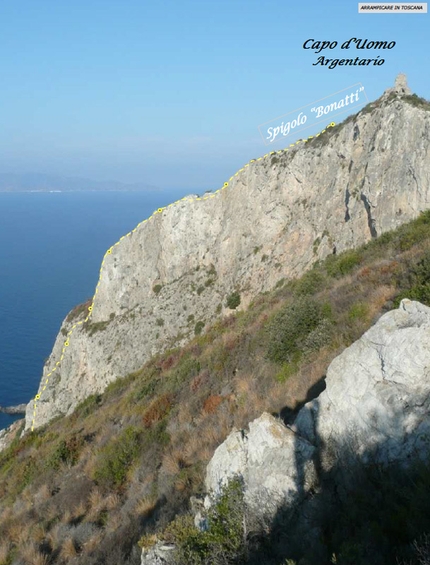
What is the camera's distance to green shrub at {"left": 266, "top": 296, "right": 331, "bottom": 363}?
925cm

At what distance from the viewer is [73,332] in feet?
131

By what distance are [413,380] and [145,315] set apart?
30.6 meters

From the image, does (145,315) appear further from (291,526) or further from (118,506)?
(291,526)

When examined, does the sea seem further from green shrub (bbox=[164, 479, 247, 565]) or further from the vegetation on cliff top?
green shrub (bbox=[164, 479, 247, 565])

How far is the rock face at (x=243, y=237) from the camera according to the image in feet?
68.2

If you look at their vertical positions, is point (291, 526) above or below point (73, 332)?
above

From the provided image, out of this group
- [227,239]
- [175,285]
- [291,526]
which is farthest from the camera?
[175,285]

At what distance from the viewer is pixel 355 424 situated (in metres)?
4.92

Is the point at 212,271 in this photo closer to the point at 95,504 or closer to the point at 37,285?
the point at 95,504

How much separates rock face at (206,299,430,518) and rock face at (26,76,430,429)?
15.6m

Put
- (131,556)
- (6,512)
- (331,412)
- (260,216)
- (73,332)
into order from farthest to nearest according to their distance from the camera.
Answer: (73,332), (260,216), (6,512), (131,556), (331,412)

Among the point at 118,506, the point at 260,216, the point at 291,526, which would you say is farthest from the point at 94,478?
the point at 260,216

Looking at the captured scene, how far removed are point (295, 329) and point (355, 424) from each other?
4.66 metres

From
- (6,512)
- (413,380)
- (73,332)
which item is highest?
(413,380)
